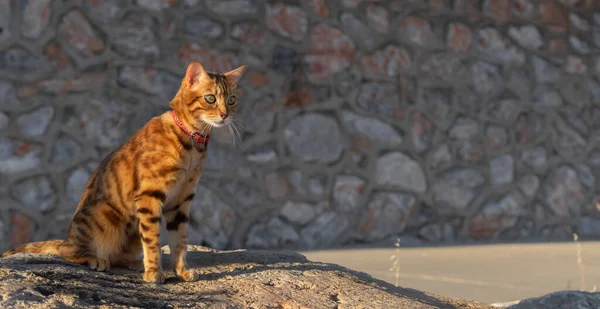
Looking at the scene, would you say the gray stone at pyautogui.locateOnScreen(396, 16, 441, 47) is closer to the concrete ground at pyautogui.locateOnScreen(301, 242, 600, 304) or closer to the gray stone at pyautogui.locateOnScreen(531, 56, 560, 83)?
the gray stone at pyautogui.locateOnScreen(531, 56, 560, 83)

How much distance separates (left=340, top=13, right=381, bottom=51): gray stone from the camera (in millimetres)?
6012

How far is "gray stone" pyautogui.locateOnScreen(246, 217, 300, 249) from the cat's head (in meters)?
2.74

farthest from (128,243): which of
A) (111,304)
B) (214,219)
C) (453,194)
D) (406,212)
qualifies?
(453,194)

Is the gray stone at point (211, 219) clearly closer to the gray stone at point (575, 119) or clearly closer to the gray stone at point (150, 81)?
the gray stone at point (150, 81)

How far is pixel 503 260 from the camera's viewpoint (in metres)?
5.36

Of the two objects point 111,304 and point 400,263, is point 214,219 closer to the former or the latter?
point 400,263

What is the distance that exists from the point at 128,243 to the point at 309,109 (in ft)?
10.2

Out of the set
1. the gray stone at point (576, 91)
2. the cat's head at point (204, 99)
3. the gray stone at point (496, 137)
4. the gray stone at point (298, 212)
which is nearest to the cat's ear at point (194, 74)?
the cat's head at point (204, 99)

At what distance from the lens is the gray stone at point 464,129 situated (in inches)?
249

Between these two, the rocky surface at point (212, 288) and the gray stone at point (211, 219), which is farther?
the gray stone at point (211, 219)

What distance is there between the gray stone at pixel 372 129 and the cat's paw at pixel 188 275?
3321mm

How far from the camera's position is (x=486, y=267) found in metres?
5.04

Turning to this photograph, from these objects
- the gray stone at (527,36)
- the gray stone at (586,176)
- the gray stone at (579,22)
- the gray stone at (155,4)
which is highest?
the gray stone at (579,22)

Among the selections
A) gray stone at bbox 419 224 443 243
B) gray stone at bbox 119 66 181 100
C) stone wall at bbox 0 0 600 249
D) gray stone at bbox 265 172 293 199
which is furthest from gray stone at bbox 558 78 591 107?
gray stone at bbox 119 66 181 100
